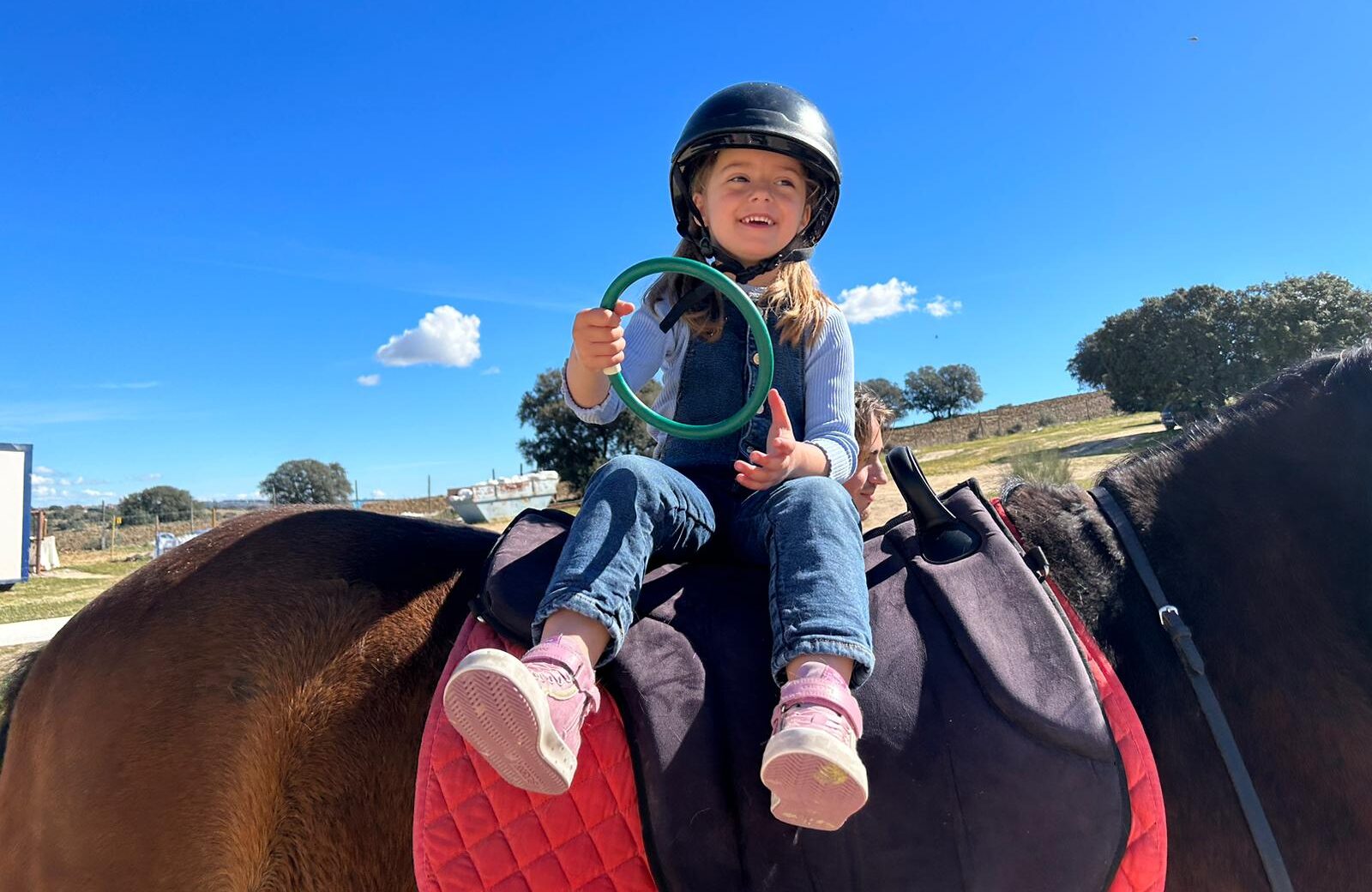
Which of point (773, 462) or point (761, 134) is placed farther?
point (761, 134)

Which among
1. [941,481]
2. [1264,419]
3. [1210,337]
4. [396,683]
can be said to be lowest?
[396,683]

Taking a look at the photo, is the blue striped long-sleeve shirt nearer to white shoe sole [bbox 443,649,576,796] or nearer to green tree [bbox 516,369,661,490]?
white shoe sole [bbox 443,649,576,796]

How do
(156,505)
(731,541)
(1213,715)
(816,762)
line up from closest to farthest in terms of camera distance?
(816,762), (1213,715), (731,541), (156,505)

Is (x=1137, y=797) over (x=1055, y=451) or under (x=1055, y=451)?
under

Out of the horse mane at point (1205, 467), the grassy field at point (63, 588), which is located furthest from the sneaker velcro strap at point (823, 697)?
the grassy field at point (63, 588)

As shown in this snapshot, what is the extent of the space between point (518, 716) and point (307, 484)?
58.9m

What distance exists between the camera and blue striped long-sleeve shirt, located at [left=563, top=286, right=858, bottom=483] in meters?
2.26

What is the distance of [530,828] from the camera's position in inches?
64.3

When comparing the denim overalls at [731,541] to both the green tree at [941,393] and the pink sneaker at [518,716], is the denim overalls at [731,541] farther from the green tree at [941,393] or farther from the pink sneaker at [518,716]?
the green tree at [941,393]

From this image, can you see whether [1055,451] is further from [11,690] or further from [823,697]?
[11,690]

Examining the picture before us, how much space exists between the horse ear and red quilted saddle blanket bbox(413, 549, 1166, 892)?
474 millimetres

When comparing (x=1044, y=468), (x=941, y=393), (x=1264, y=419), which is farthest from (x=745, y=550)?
(x=941, y=393)

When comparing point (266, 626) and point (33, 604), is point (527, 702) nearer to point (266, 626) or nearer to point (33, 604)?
point (266, 626)

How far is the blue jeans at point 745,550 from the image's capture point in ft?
5.34
